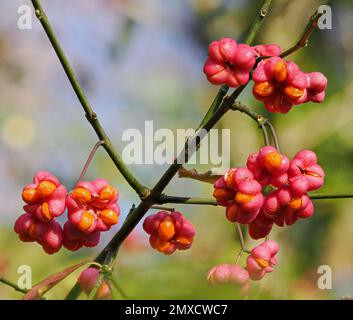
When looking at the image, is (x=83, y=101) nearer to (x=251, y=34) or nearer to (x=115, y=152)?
(x=115, y=152)

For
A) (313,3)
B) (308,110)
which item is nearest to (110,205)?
(308,110)

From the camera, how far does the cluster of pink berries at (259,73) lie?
0.69m

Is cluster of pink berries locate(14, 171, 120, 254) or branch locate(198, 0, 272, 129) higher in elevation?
branch locate(198, 0, 272, 129)

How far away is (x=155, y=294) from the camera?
0.39m

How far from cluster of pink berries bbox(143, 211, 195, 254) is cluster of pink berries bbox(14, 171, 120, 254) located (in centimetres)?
5

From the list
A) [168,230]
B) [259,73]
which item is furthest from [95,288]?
[259,73]

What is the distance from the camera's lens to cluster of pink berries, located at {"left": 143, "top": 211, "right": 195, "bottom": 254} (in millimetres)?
769

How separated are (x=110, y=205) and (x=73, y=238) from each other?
2.1 inches

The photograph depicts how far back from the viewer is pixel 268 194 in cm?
75

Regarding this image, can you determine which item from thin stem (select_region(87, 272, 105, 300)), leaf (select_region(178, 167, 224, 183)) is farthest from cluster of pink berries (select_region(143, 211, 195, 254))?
thin stem (select_region(87, 272, 105, 300))

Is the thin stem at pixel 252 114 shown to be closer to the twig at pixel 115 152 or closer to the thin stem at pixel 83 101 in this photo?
the twig at pixel 115 152

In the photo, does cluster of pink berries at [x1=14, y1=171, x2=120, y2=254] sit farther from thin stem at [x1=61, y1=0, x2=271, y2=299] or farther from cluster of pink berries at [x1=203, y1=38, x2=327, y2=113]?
cluster of pink berries at [x1=203, y1=38, x2=327, y2=113]

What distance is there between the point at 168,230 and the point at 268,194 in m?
0.12
